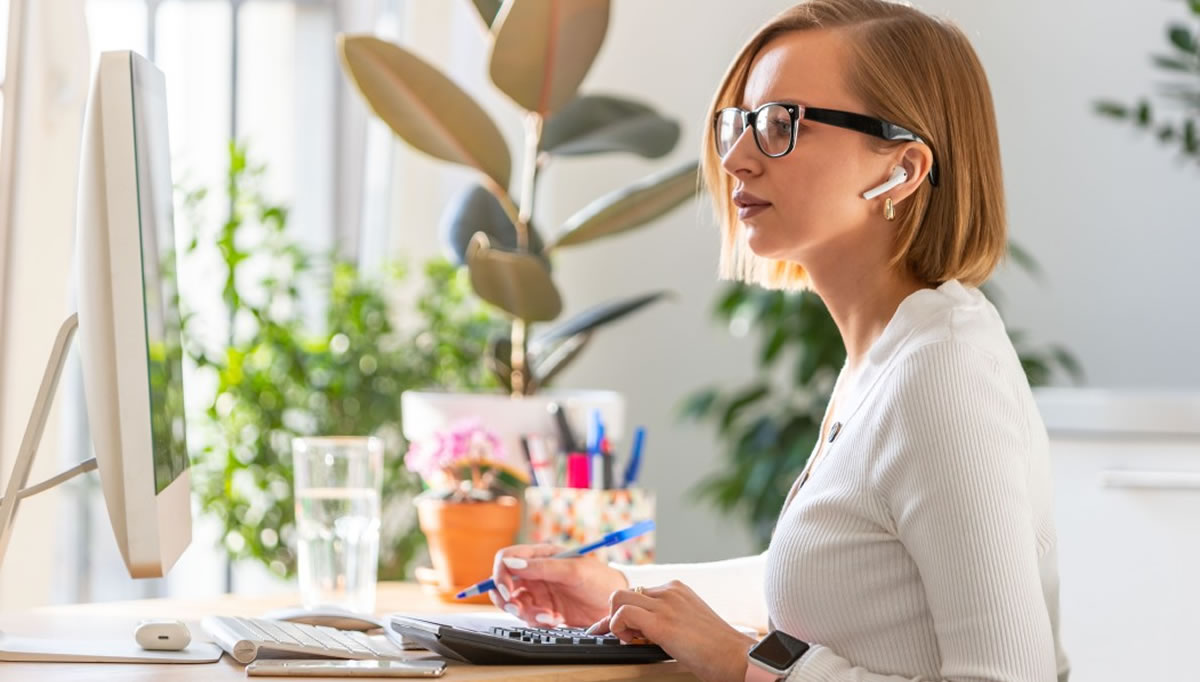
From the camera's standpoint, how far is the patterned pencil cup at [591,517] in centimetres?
161

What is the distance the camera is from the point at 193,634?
1.25 m

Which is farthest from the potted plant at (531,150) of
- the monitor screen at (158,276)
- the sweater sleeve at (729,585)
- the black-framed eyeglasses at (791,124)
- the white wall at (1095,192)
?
the white wall at (1095,192)

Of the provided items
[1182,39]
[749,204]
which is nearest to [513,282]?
[749,204]

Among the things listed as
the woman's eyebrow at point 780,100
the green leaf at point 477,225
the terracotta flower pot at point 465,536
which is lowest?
the terracotta flower pot at point 465,536

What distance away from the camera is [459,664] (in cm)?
109

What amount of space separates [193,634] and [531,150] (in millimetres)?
1092

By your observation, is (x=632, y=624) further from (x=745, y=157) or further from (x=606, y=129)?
(x=606, y=129)

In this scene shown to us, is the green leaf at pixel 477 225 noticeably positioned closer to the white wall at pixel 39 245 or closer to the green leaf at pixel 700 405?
the white wall at pixel 39 245

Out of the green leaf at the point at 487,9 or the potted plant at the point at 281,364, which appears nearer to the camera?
the green leaf at the point at 487,9

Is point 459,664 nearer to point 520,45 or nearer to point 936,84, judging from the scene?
point 936,84

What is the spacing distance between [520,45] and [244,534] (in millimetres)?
1072

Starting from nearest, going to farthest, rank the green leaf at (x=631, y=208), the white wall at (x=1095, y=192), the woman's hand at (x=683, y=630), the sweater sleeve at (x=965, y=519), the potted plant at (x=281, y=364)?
the sweater sleeve at (x=965, y=519) < the woman's hand at (x=683, y=630) < the green leaf at (x=631, y=208) < the potted plant at (x=281, y=364) < the white wall at (x=1095, y=192)

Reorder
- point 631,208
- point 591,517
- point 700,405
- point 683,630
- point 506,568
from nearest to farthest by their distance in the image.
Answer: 1. point 683,630
2. point 506,568
3. point 591,517
4. point 631,208
5. point 700,405

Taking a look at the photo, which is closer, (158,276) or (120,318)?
(120,318)
